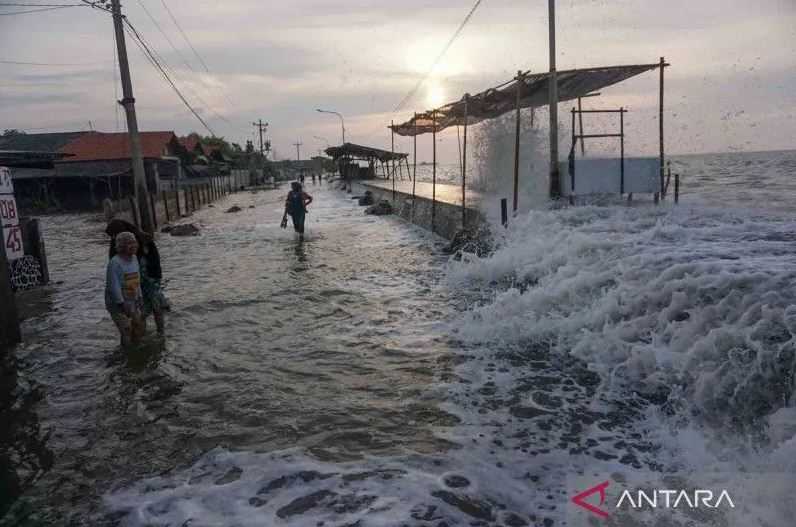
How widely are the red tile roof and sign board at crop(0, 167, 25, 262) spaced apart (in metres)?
27.8

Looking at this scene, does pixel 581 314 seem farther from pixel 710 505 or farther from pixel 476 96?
pixel 476 96

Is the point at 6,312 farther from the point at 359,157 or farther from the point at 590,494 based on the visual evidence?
the point at 359,157

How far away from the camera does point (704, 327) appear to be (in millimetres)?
5348

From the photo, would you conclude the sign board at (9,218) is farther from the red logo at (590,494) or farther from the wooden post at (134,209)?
the red logo at (590,494)

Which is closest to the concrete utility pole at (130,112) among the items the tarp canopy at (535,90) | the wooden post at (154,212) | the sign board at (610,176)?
the wooden post at (154,212)

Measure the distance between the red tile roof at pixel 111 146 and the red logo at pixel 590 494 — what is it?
37036 mm

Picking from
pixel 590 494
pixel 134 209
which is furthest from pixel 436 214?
pixel 590 494

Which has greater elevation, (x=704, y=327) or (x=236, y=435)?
(x=704, y=327)

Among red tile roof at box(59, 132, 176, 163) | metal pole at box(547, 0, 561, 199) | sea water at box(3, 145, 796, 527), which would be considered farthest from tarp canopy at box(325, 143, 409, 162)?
sea water at box(3, 145, 796, 527)

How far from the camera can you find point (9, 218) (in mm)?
9211

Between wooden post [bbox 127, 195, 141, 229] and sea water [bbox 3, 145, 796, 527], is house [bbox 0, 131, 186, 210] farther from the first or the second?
sea water [bbox 3, 145, 796, 527]

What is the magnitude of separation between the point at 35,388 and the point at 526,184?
17726mm

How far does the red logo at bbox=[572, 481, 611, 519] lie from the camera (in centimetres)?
330

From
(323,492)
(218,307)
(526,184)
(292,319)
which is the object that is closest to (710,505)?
(323,492)
